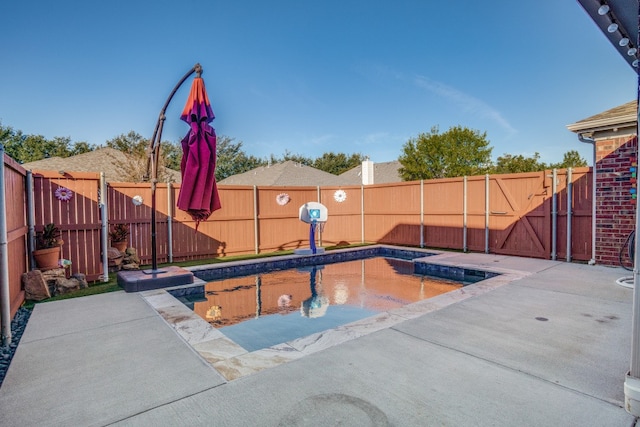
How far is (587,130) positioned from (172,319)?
853cm

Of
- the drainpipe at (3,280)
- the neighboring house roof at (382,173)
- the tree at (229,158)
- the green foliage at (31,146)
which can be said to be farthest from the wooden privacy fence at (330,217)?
the green foliage at (31,146)

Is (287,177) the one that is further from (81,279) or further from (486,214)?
(81,279)

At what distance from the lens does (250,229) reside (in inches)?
421

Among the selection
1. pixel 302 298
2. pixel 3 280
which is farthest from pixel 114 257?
pixel 302 298

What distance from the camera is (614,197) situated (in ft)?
23.1

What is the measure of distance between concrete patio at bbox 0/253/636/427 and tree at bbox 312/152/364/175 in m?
38.6

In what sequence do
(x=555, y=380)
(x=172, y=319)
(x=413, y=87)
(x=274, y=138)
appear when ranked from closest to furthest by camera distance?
1. (x=555, y=380)
2. (x=172, y=319)
3. (x=413, y=87)
4. (x=274, y=138)

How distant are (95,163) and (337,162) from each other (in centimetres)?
2788

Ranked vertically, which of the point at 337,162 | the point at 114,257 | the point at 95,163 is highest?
the point at 337,162

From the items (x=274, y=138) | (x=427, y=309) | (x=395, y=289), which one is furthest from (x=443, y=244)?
(x=274, y=138)

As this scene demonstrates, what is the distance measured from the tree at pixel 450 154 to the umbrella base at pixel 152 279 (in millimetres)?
22520

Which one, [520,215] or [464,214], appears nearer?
[520,215]

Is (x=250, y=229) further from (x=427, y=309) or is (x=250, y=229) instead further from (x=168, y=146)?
(x=168, y=146)

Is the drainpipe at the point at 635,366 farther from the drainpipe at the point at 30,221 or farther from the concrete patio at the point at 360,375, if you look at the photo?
the drainpipe at the point at 30,221
